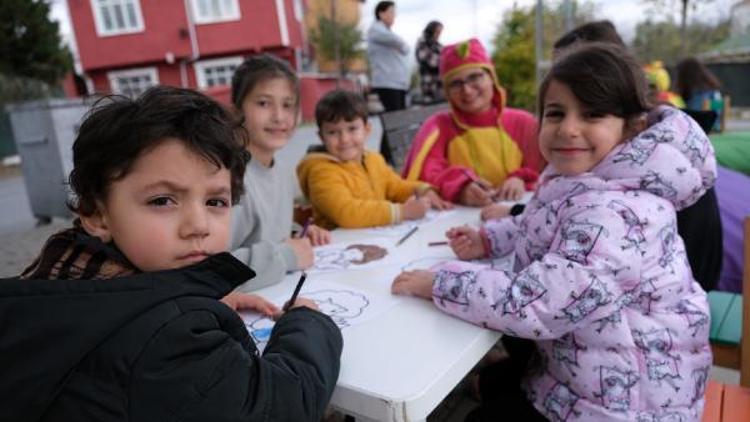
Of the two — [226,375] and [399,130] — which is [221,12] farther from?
[226,375]

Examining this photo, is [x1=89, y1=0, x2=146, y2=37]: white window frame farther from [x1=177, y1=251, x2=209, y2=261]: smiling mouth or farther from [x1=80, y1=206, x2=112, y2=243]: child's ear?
[x1=177, y1=251, x2=209, y2=261]: smiling mouth

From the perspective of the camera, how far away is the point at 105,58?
19906 millimetres

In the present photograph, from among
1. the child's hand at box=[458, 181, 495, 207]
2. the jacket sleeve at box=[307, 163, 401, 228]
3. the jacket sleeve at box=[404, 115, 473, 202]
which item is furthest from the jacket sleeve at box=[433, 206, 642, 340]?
the jacket sleeve at box=[404, 115, 473, 202]

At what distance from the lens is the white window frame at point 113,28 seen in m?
19.3

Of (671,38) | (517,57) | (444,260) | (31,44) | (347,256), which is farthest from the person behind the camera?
(31,44)

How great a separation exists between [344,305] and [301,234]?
2.21ft

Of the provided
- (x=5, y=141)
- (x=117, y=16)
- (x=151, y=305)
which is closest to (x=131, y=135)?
(x=151, y=305)

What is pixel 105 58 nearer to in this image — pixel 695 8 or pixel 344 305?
pixel 695 8

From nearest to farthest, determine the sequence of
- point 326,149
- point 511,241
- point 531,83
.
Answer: point 511,241 < point 326,149 < point 531,83

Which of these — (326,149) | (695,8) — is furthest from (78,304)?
(695,8)

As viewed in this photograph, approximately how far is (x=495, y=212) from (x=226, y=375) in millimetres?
1415

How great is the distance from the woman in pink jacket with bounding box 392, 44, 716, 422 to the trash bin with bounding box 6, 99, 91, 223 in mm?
5238

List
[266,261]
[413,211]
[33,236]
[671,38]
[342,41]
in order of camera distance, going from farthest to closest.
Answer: [342,41] < [671,38] < [33,236] < [413,211] < [266,261]

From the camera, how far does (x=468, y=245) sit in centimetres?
156
